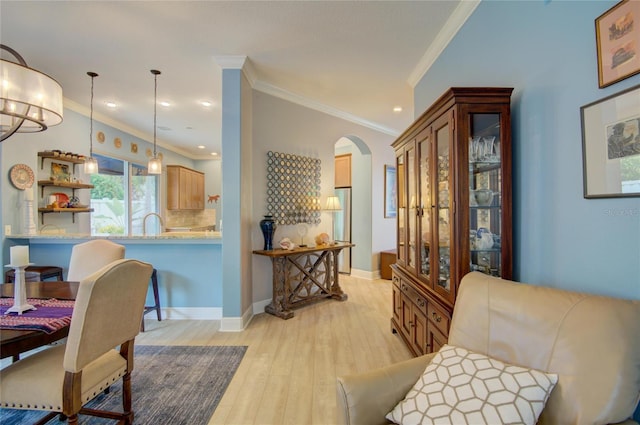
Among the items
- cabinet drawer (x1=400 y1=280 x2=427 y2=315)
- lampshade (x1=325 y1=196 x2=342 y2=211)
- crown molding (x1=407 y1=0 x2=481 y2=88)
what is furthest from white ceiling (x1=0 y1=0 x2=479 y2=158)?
cabinet drawer (x1=400 y1=280 x2=427 y2=315)

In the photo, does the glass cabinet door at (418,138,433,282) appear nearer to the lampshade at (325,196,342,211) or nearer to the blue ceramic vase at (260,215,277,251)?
the blue ceramic vase at (260,215,277,251)

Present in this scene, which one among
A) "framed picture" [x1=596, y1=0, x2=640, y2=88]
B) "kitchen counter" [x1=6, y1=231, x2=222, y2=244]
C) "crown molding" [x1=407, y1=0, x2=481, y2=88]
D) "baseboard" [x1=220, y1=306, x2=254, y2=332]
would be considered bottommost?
"baseboard" [x1=220, y1=306, x2=254, y2=332]

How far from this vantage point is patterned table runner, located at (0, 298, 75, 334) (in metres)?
1.45

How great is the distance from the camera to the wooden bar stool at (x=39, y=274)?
3051mm

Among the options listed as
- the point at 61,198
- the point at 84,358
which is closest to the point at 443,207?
the point at 84,358

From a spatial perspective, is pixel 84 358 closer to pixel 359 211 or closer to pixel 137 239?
pixel 137 239

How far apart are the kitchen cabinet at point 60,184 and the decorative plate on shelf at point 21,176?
5.5 inches

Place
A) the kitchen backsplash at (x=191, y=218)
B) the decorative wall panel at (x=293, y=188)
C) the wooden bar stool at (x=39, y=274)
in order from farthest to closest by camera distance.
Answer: the kitchen backsplash at (x=191, y=218) < the decorative wall panel at (x=293, y=188) < the wooden bar stool at (x=39, y=274)

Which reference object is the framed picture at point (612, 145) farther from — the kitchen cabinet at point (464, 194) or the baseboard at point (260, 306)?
the baseboard at point (260, 306)

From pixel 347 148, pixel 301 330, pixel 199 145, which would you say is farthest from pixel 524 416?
pixel 199 145

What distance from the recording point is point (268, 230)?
3.66m

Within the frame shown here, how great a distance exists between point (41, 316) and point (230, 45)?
2.64 meters

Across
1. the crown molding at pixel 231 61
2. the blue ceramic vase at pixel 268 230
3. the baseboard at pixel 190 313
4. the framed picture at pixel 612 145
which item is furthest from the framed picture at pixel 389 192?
the framed picture at pixel 612 145

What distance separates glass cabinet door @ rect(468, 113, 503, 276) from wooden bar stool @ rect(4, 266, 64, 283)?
13.7 ft
